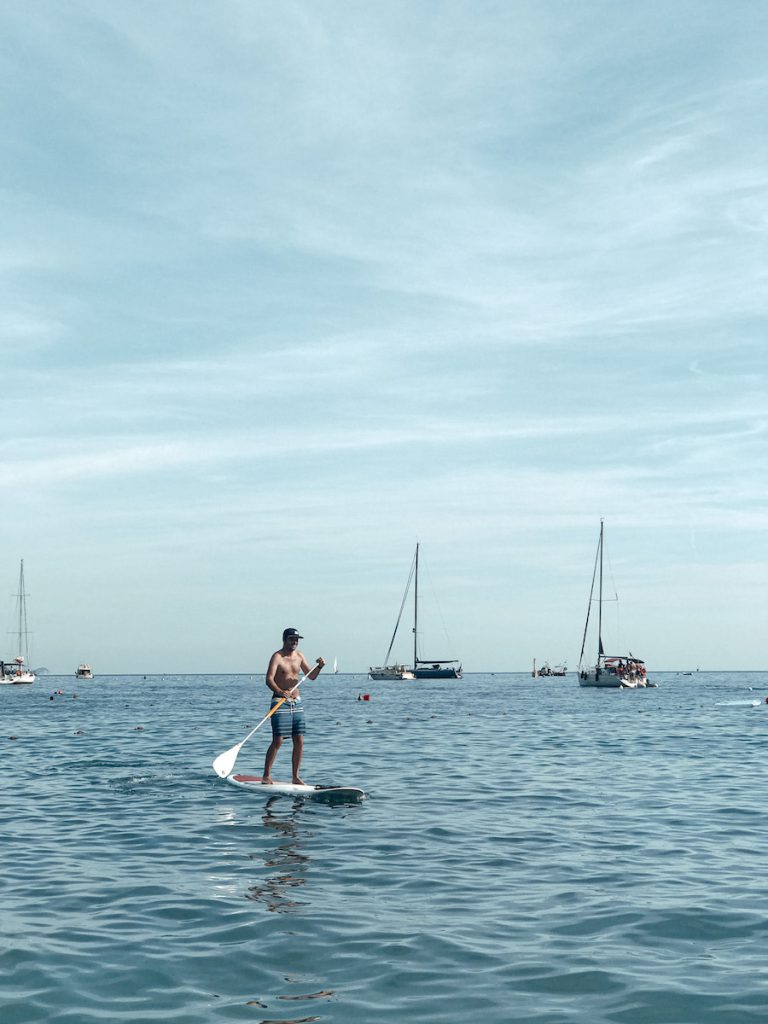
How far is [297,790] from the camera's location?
709 inches

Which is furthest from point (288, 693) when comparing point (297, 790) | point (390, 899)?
point (390, 899)

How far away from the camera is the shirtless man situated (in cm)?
1861

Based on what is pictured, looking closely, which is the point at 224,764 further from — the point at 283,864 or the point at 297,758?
the point at 283,864

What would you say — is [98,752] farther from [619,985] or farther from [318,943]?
[619,985]

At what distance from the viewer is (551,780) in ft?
69.6

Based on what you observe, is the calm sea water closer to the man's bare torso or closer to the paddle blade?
the paddle blade

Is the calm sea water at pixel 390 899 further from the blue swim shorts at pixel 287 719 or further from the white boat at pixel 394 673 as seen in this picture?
the white boat at pixel 394 673

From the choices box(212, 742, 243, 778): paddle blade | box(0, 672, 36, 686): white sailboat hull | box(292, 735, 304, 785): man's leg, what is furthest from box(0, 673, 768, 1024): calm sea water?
box(0, 672, 36, 686): white sailboat hull

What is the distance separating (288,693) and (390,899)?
26.8 ft

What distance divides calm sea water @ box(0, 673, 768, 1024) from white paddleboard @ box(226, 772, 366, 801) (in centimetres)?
34

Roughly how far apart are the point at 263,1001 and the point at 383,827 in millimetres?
7591

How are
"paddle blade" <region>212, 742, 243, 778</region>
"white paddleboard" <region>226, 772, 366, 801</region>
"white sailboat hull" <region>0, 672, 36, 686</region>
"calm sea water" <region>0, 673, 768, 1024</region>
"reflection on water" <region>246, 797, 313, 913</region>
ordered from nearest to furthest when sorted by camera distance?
"calm sea water" <region>0, 673, 768, 1024</region> → "reflection on water" <region>246, 797, 313, 913</region> → "white paddleboard" <region>226, 772, 366, 801</region> → "paddle blade" <region>212, 742, 243, 778</region> → "white sailboat hull" <region>0, 672, 36, 686</region>

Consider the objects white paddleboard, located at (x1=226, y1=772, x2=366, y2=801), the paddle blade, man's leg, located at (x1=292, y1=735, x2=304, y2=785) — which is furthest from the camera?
the paddle blade

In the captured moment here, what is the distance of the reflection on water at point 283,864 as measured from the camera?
10531mm
